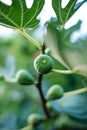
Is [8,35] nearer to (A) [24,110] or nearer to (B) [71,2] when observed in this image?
(A) [24,110]

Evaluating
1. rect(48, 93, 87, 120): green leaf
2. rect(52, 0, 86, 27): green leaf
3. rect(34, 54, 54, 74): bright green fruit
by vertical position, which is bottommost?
rect(48, 93, 87, 120): green leaf

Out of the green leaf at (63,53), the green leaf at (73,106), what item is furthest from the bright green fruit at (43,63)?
the green leaf at (73,106)

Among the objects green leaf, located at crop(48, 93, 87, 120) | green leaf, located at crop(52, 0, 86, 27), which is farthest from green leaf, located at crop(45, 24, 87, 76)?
green leaf, located at crop(48, 93, 87, 120)

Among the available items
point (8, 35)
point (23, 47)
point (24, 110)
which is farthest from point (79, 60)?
point (8, 35)

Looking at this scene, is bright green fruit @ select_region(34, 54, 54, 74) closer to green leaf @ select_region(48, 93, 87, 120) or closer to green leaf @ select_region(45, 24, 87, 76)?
green leaf @ select_region(45, 24, 87, 76)

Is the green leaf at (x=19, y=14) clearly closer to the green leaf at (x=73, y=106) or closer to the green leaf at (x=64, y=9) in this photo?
the green leaf at (x=64, y=9)

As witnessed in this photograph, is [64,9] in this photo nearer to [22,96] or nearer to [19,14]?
[19,14]
